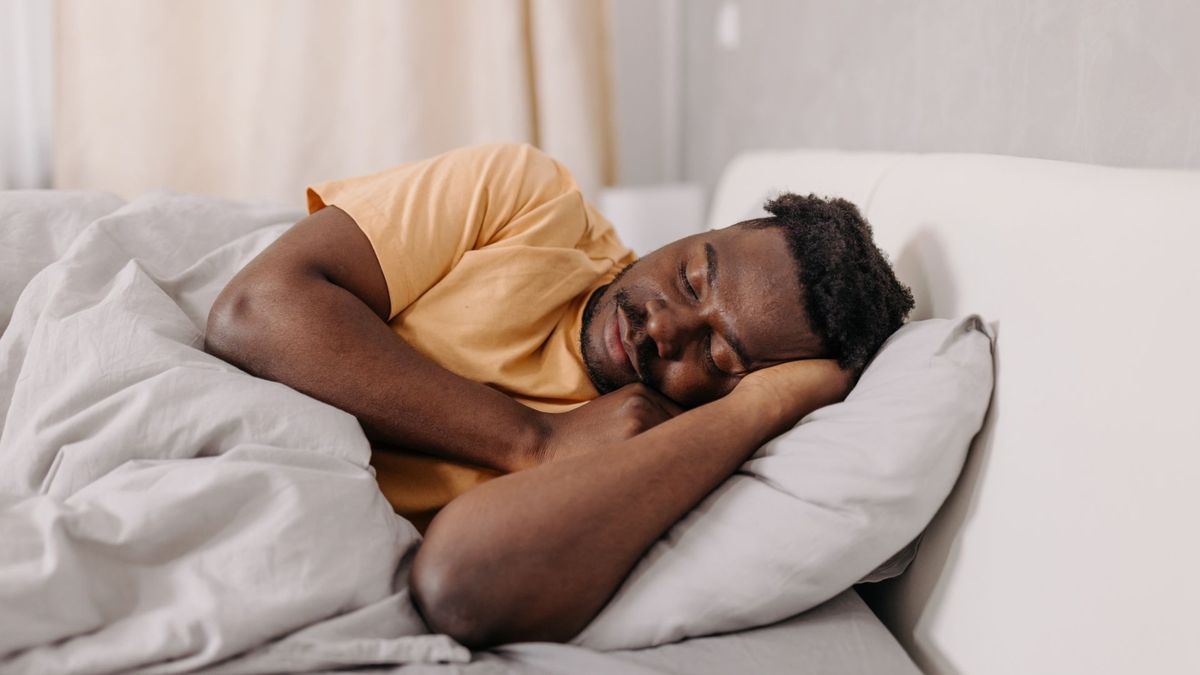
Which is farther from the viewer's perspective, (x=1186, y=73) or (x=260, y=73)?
(x=260, y=73)

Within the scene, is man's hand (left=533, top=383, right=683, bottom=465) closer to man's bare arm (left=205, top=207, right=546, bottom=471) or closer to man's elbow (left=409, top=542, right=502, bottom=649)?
man's bare arm (left=205, top=207, right=546, bottom=471)

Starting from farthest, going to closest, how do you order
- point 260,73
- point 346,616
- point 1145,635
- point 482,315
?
point 260,73
point 482,315
point 346,616
point 1145,635

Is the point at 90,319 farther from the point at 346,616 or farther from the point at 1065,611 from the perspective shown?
the point at 1065,611

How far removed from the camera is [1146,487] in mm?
693

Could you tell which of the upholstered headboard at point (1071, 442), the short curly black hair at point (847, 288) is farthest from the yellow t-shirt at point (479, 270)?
the upholstered headboard at point (1071, 442)

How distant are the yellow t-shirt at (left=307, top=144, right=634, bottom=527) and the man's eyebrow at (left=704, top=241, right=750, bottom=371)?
210mm

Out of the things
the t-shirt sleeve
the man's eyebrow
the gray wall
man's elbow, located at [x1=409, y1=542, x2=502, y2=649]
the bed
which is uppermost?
the gray wall

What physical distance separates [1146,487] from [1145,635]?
10cm

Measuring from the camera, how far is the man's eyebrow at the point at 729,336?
3.57 ft

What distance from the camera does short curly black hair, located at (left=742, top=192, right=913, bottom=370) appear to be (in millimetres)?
1062

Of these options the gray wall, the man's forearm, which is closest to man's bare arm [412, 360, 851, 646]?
the man's forearm

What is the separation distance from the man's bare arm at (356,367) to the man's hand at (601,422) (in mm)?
16

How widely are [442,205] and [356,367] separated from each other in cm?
27

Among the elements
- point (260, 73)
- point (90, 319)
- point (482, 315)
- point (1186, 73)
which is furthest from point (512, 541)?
point (260, 73)
